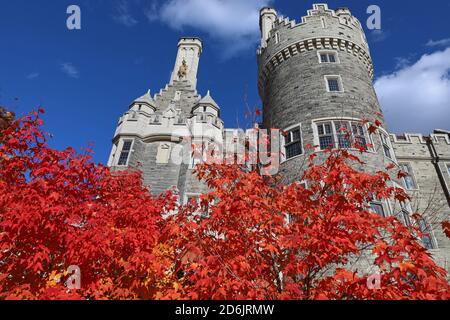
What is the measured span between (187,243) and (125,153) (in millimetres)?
11536

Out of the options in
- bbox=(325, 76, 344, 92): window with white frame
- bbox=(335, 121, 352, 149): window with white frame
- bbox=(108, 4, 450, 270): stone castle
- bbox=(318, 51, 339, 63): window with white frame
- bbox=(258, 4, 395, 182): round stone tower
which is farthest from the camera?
bbox=(318, 51, 339, 63): window with white frame

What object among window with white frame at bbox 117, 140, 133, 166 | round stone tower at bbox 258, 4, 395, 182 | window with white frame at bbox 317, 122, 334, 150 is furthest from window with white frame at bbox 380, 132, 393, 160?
window with white frame at bbox 117, 140, 133, 166

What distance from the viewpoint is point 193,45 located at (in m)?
30.5

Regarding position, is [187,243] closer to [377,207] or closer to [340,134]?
[377,207]

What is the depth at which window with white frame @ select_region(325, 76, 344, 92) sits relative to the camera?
17.0 m

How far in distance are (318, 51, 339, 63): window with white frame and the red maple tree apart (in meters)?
13.2

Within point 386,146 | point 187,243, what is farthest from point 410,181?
point 187,243

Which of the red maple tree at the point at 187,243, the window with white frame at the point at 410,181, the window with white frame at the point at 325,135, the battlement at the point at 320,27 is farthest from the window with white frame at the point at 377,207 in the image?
the battlement at the point at 320,27

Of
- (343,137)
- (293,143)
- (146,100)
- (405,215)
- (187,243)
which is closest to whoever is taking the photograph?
(187,243)

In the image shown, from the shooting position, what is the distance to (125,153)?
1692 cm

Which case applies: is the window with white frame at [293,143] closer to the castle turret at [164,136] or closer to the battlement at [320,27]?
the castle turret at [164,136]

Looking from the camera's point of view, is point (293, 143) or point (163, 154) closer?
point (293, 143)

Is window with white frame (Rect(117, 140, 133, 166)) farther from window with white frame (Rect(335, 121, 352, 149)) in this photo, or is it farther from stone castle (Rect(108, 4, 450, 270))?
window with white frame (Rect(335, 121, 352, 149))
